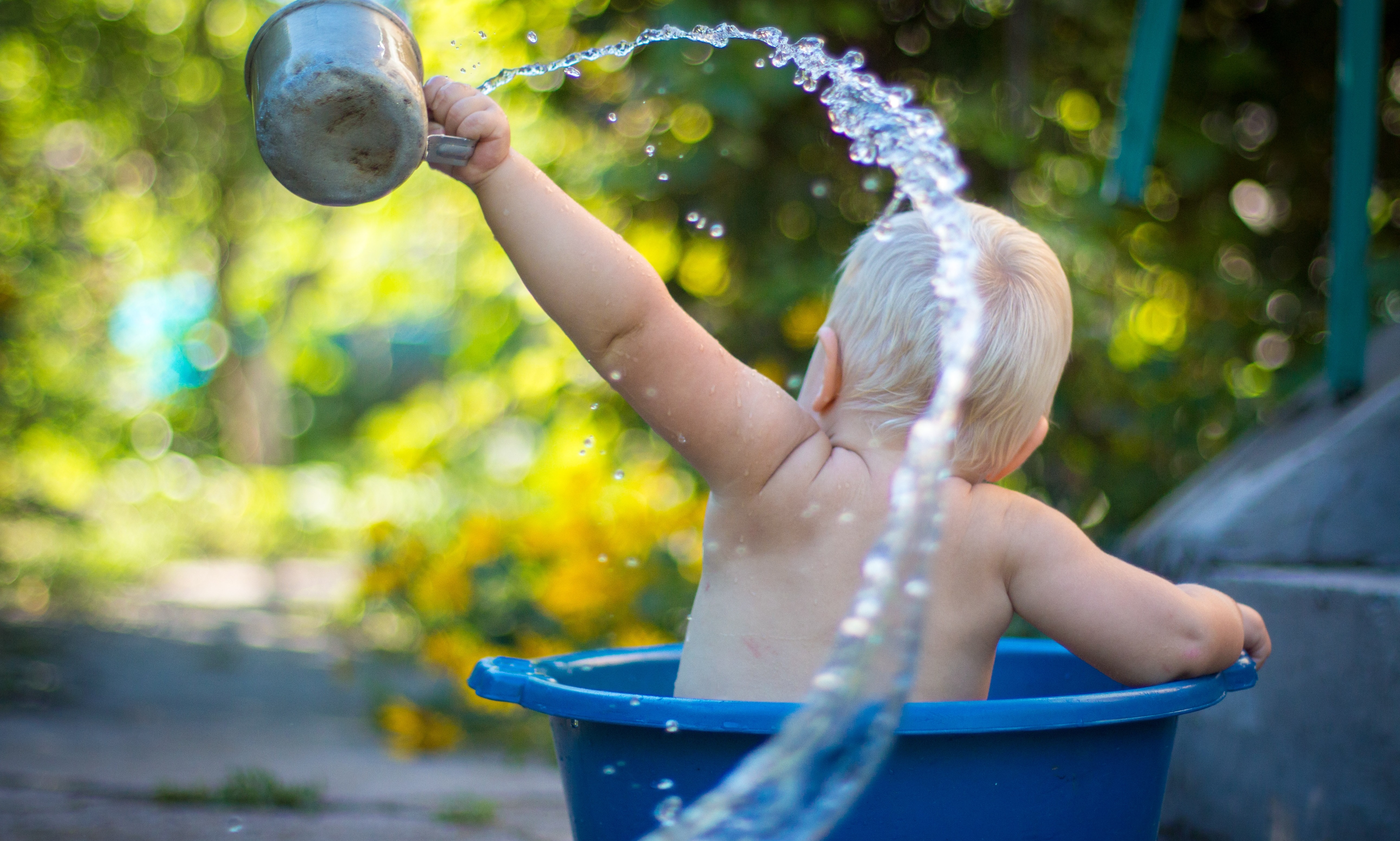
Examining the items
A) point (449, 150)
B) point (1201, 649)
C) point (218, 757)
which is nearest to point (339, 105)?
point (449, 150)

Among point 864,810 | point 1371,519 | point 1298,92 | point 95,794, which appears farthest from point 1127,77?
point 95,794

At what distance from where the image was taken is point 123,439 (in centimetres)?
699

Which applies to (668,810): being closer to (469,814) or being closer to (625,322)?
(625,322)

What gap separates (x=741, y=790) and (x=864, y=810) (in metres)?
0.26

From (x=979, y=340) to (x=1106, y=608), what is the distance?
10.9 inches

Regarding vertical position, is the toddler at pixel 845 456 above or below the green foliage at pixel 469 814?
above

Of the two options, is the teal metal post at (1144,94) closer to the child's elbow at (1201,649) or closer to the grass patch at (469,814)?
the child's elbow at (1201,649)

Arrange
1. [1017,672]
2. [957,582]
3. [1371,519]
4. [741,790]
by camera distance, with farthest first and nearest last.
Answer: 1. [1371,519]
2. [1017,672]
3. [957,582]
4. [741,790]

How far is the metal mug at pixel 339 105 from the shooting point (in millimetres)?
847

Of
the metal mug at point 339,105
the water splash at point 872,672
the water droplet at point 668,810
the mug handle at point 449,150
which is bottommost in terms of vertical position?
the water droplet at point 668,810

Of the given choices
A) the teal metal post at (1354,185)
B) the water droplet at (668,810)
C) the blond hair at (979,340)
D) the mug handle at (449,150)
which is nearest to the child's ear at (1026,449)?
the blond hair at (979,340)

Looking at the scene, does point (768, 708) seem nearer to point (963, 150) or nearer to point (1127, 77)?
point (1127, 77)

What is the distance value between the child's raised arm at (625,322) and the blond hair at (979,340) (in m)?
0.14

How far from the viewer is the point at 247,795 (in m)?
1.93
